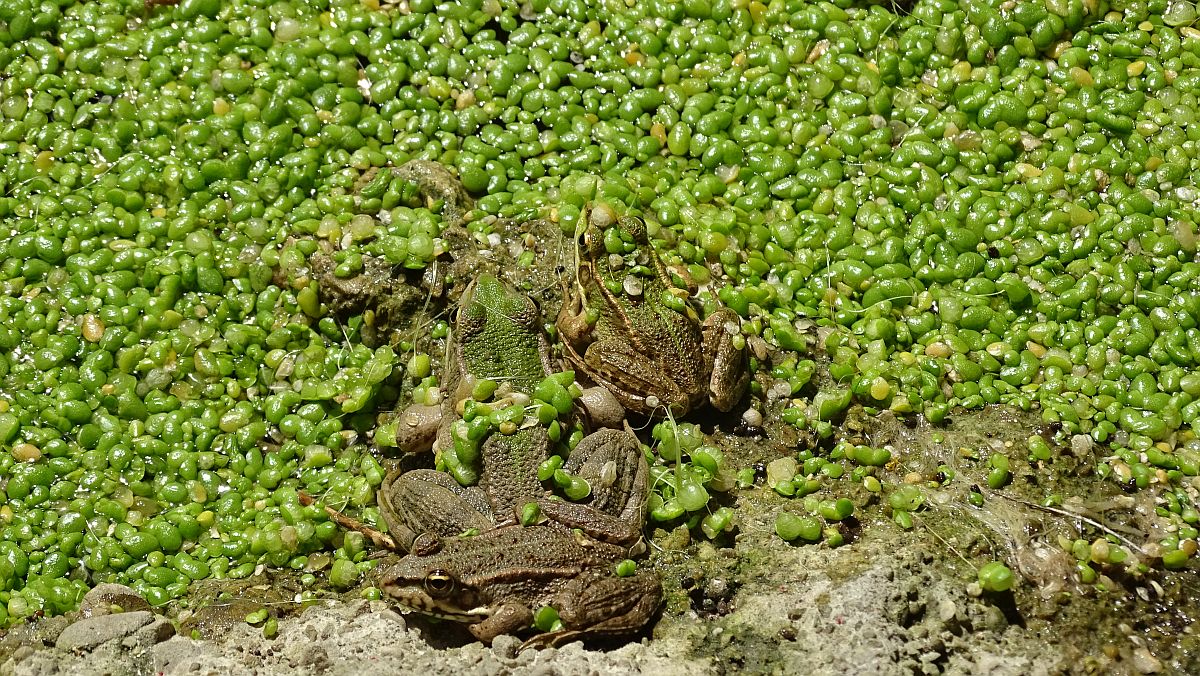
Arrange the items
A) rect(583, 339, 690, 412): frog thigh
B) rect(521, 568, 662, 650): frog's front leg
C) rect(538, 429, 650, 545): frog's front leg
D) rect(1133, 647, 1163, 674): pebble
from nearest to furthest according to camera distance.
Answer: rect(1133, 647, 1163, 674): pebble
rect(521, 568, 662, 650): frog's front leg
rect(538, 429, 650, 545): frog's front leg
rect(583, 339, 690, 412): frog thigh

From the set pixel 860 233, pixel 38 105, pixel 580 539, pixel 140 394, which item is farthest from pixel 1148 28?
pixel 38 105

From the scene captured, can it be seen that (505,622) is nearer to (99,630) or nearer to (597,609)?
(597,609)

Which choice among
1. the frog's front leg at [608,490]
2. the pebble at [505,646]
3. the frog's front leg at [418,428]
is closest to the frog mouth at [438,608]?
the pebble at [505,646]

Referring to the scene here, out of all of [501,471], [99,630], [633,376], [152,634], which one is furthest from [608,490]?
[99,630]

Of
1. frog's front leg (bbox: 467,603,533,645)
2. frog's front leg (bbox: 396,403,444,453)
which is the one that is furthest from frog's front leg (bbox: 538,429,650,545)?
frog's front leg (bbox: 396,403,444,453)

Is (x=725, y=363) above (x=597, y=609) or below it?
above

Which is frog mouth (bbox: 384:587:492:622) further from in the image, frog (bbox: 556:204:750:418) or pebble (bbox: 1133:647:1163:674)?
pebble (bbox: 1133:647:1163:674)

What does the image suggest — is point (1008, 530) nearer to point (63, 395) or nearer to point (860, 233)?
point (860, 233)
